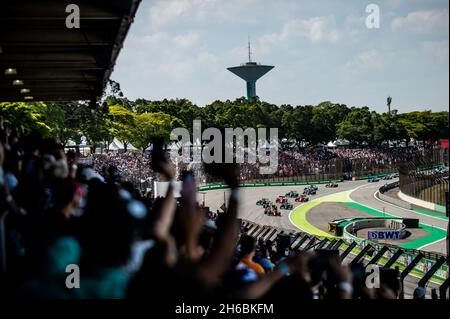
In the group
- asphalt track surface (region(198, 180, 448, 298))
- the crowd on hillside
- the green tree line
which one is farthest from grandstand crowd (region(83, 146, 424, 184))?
the green tree line

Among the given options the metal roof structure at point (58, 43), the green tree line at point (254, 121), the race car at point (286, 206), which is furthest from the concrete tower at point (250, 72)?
the metal roof structure at point (58, 43)

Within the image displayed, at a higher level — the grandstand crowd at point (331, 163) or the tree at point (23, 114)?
the tree at point (23, 114)

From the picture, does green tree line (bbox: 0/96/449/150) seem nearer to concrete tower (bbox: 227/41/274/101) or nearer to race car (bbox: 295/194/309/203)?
race car (bbox: 295/194/309/203)

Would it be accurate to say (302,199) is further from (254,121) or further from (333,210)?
(254,121)

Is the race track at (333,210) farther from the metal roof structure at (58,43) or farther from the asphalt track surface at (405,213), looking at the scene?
the metal roof structure at (58,43)
